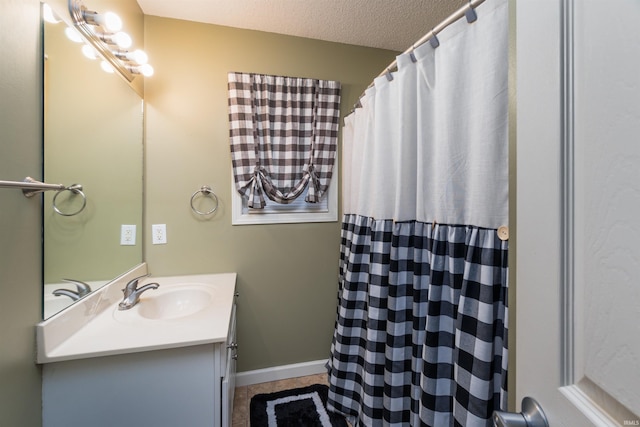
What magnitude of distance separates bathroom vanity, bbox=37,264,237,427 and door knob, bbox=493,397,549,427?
84cm

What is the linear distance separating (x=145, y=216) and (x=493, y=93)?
1.88 m

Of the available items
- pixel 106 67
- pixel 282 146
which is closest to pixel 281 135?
pixel 282 146

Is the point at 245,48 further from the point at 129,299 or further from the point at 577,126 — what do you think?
the point at 577,126

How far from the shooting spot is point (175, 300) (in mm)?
1460

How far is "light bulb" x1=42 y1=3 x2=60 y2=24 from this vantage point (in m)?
0.88

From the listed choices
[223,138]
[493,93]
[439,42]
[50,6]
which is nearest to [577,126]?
[493,93]

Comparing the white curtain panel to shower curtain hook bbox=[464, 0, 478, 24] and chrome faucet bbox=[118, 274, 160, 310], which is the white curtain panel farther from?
chrome faucet bbox=[118, 274, 160, 310]

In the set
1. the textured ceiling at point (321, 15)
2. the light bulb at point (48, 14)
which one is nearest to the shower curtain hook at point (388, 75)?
the textured ceiling at point (321, 15)

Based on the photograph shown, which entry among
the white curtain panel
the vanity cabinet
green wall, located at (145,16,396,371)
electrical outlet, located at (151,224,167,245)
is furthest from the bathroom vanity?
the white curtain panel

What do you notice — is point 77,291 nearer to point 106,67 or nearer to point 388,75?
point 106,67

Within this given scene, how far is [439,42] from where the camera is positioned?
Result: 37.5 inches

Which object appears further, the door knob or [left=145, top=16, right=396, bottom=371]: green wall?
[left=145, top=16, right=396, bottom=371]: green wall

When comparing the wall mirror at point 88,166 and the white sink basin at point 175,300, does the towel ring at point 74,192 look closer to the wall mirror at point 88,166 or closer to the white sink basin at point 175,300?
the wall mirror at point 88,166

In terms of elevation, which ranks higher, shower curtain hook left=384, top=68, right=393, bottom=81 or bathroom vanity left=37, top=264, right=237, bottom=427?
shower curtain hook left=384, top=68, right=393, bottom=81
